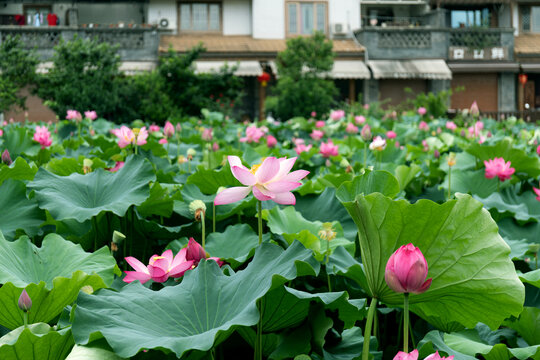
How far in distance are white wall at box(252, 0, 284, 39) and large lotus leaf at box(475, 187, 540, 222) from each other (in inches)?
719

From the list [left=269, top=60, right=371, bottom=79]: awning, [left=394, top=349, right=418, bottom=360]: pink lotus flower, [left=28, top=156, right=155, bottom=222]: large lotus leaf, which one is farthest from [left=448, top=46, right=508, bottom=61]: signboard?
[left=394, top=349, right=418, bottom=360]: pink lotus flower

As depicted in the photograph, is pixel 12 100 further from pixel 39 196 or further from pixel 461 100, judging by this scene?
pixel 461 100

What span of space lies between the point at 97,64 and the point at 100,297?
701 centimetres

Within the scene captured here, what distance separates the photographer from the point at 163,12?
19875mm

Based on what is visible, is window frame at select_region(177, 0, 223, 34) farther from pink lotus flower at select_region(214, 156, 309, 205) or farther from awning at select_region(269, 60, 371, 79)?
pink lotus flower at select_region(214, 156, 309, 205)

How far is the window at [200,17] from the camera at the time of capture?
791 inches

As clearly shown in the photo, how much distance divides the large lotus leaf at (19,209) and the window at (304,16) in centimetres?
1930

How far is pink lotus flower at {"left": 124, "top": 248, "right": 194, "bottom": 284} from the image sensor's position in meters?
1.01

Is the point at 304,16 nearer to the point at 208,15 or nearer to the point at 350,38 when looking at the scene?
the point at 350,38

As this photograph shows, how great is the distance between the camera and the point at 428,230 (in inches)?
38.2

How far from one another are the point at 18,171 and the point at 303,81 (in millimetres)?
10679

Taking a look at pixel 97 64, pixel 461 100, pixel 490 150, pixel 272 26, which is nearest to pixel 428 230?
pixel 490 150

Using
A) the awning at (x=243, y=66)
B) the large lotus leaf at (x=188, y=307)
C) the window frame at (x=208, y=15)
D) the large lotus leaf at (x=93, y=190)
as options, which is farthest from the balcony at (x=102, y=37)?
the large lotus leaf at (x=188, y=307)

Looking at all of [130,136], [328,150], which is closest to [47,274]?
[130,136]
